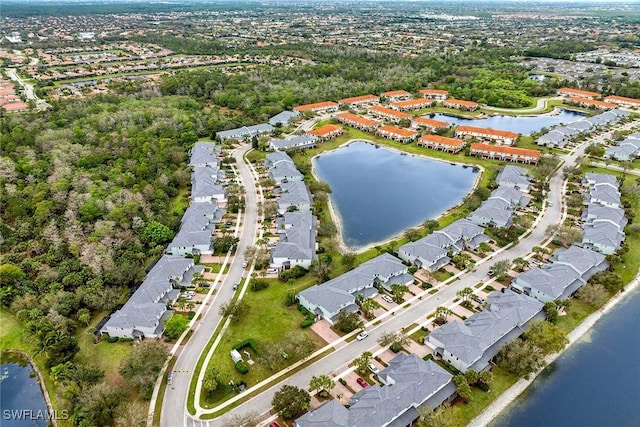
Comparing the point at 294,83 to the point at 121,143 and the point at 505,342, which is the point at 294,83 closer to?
the point at 121,143

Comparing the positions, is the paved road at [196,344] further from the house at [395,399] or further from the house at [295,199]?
the house at [395,399]

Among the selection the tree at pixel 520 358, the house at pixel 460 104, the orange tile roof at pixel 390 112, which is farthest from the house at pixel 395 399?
the house at pixel 460 104

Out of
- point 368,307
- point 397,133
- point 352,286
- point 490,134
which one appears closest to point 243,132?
point 397,133

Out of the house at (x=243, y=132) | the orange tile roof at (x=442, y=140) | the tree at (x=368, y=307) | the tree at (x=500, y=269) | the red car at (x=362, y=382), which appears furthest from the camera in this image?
the house at (x=243, y=132)

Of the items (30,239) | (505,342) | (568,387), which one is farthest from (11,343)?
(568,387)

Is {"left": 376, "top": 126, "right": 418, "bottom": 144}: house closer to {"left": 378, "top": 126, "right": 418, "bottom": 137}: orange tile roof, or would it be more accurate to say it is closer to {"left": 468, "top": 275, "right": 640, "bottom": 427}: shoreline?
{"left": 378, "top": 126, "right": 418, "bottom": 137}: orange tile roof

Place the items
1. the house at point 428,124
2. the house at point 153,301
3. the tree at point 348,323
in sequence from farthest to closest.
→ the house at point 428,124, the tree at point 348,323, the house at point 153,301
